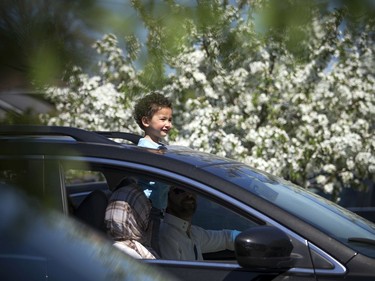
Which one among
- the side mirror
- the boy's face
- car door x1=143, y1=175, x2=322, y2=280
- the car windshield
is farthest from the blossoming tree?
the side mirror

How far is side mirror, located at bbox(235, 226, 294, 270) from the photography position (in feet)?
7.95

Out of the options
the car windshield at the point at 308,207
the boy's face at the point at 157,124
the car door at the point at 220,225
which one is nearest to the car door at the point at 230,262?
the car door at the point at 220,225

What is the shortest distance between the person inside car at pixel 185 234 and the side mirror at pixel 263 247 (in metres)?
0.49

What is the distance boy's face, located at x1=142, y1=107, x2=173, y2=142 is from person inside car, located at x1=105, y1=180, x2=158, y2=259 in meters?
0.88

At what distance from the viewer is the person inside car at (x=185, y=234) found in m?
2.99

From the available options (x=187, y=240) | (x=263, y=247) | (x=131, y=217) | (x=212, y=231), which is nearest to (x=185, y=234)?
(x=187, y=240)

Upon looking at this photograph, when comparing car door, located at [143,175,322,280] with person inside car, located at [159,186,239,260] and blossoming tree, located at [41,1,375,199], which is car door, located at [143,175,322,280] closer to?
person inside car, located at [159,186,239,260]

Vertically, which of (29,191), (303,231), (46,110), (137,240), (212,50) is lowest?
(137,240)

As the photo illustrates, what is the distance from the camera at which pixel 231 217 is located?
2.90 meters

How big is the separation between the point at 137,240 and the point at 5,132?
199 cm

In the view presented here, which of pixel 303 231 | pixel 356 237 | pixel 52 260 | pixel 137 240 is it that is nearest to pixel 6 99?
pixel 52 260

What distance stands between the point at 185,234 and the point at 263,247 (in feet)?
2.47

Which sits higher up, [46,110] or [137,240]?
[46,110]

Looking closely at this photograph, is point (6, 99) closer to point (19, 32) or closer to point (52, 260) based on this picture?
point (19, 32)
